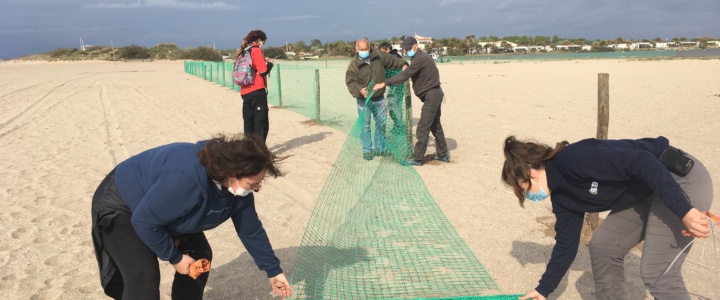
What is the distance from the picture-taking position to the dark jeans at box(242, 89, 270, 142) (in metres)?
7.40

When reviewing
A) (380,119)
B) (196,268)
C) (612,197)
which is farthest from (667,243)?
(380,119)

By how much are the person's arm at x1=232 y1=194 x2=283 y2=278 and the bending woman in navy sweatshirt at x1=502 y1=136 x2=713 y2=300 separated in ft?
4.49

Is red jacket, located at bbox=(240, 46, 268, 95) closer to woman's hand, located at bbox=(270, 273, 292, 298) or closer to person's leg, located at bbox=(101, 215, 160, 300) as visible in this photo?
woman's hand, located at bbox=(270, 273, 292, 298)

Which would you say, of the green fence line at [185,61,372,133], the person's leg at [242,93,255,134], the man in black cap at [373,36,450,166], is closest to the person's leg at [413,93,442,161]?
the man in black cap at [373,36,450,166]

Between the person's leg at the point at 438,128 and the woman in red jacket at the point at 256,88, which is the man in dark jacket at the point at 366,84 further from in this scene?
the woman in red jacket at the point at 256,88

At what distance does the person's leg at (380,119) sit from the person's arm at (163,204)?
18.1 feet

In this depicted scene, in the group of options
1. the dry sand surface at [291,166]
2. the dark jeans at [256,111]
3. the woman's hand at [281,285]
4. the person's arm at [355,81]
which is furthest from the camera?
the person's arm at [355,81]

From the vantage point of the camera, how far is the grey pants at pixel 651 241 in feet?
8.54

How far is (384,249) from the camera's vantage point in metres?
4.52

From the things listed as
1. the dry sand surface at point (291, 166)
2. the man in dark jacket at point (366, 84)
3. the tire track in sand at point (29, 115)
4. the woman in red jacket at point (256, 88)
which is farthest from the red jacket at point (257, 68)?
the tire track in sand at point (29, 115)

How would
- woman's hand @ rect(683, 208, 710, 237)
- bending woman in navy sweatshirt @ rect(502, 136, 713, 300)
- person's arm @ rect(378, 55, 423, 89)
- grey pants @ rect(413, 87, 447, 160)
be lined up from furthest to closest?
grey pants @ rect(413, 87, 447, 160), person's arm @ rect(378, 55, 423, 89), bending woman in navy sweatshirt @ rect(502, 136, 713, 300), woman's hand @ rect(683, 208, 710, 237)

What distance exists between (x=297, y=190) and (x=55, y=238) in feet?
8.65

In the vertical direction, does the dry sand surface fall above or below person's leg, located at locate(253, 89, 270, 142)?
below

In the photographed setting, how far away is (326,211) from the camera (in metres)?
5.58
